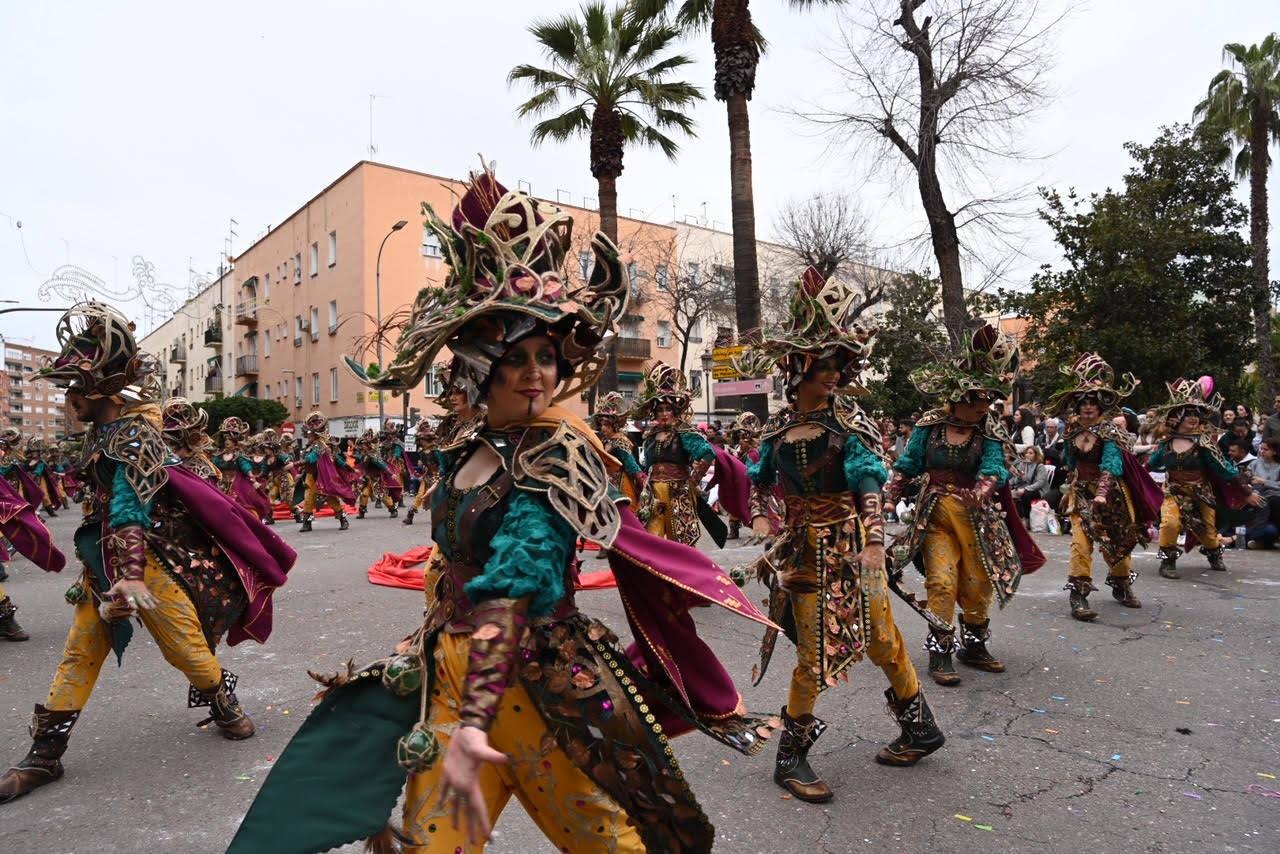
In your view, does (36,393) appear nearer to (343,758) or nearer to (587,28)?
(587,28)

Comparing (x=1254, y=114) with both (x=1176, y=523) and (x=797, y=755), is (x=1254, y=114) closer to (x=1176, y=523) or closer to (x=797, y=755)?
(x=1176, y=523)

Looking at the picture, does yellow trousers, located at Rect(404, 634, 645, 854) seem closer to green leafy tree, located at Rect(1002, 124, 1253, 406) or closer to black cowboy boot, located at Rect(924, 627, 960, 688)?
black cowboy boot, located at Rect(924, 627, 960, 688)

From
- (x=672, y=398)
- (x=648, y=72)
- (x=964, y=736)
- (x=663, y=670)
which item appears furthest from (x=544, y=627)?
(x=648, y=72)

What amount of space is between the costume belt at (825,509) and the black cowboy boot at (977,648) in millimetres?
2392

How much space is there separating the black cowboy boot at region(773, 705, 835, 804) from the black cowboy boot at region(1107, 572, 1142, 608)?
562cm

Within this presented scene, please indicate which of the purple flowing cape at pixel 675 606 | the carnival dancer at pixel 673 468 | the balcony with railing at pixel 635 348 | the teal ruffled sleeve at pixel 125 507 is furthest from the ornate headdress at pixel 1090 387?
the balcony with railing at pixel 635 348

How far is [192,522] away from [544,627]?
11.6 ft

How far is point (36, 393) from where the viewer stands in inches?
6865

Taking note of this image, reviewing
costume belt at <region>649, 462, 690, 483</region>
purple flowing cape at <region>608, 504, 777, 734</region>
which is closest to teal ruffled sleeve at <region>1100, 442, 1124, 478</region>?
costume belt at <region>649, 462, 690, 483</region>

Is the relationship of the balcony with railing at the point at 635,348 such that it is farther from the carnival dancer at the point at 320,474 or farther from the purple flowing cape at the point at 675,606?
→ the purple flowing cape at the point at 675,606

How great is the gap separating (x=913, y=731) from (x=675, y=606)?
240 centimetres

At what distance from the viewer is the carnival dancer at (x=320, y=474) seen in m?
16.0

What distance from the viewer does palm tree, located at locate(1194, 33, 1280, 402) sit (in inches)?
882

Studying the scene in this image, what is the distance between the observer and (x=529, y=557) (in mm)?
2027
